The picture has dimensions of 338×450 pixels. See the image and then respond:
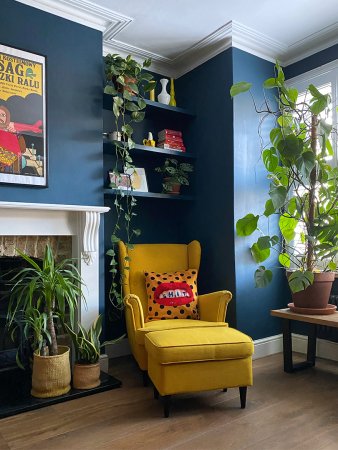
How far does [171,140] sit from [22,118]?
1337mm

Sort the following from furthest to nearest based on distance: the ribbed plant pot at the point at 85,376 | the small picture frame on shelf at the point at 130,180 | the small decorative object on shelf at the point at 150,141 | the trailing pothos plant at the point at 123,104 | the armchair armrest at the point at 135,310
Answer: the small decorative object on shelf at the point at 150,141 < the small picture frame on shelf at the point at 130,180 < the trailing pothos plant at the point at 123,104 < the armchair armrest at the point at 135,310 < the ribbed plant pot at the point at 85,376

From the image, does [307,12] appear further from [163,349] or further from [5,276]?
[5,276]

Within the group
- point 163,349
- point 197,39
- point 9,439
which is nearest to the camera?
point 9,439

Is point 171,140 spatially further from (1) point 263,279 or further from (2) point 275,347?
(2) point 275,347

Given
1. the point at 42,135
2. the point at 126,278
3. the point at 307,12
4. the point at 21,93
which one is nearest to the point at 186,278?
the point at 126,278

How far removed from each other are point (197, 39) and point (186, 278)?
2.03m

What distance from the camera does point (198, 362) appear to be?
7.06 ft

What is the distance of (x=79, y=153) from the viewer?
2.79 m

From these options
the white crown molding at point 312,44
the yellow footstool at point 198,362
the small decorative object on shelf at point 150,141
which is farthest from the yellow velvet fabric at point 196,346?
the white crown molding at point 312,44

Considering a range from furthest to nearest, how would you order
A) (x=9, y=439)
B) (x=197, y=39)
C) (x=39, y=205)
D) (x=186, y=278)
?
1. (x=197, y=39)
2. (x=186, y=278)
3. (x=39, y=205)
4. (x=9, y=439)

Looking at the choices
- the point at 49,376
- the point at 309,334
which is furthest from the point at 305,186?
the point at 49,376

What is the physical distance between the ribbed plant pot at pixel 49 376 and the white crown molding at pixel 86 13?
7.79 ft

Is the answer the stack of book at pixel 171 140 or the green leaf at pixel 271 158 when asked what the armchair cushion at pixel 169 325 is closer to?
the green leaf at pixel 271 158

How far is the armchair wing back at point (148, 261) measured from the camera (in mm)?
2963
